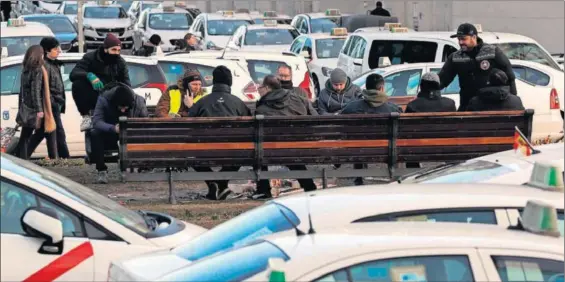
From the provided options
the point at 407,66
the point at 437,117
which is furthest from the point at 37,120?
the point at 407,66

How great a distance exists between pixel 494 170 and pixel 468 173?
190 millimetres

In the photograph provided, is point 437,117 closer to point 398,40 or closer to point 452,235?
point 452,235

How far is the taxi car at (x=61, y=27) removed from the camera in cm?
3067

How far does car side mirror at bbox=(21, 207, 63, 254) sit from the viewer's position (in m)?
6.10

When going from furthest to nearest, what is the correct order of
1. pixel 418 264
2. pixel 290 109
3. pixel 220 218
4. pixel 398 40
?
1. pixel 398 40
2. pixel 290 109
3. pixel 220 218
4. pixel 418 264

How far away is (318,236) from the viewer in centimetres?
432

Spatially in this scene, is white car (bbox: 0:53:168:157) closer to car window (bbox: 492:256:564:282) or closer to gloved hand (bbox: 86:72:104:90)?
gloved hand (bbox: 86:72:104:90)

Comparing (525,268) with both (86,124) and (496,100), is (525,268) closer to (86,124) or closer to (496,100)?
(496,100)

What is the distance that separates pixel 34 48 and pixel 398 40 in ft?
34.0

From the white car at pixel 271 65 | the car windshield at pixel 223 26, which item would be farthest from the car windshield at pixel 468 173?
the car windshield at pixel 223 26

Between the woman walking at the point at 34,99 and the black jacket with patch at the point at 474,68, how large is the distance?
4.48m

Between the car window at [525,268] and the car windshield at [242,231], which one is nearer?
the car window at [525,268]

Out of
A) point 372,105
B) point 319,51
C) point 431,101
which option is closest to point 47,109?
point 372,105

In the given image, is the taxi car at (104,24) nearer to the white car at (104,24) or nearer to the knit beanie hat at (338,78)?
the white car at (104,24)
